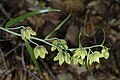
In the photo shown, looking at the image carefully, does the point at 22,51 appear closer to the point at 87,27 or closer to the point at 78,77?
the point at 78,77

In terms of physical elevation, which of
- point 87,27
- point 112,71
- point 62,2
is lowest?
point 112,71

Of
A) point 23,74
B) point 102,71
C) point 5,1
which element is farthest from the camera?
point 5,1

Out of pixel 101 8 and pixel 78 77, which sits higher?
pixel 101 8

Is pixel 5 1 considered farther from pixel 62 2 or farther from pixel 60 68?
pixel 60 68

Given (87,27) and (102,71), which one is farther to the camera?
(87,27)

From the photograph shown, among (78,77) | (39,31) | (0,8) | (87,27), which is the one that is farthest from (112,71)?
(0,8)

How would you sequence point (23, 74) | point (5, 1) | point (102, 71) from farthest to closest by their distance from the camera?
point (5, 1)
point (102, 71)
point (23, 74)

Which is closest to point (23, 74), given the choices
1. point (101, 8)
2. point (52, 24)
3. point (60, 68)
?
point (60, 68)
